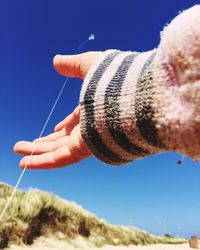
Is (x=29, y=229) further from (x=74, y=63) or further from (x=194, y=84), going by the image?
(x=194, y=84)

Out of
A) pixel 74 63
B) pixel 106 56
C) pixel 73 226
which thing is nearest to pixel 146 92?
pixel 106 56

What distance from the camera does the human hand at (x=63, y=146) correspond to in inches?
62.1

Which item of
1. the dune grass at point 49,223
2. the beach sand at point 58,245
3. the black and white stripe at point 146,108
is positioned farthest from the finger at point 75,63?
the beach sand at point 58,245

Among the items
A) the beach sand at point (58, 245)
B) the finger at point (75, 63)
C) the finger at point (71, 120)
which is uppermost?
the beach sand at point (58, 245)

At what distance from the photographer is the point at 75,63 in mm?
1610

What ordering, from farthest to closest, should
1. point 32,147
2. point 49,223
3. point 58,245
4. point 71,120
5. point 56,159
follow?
point 49,223
point 58,245
point 71,120
point 32,147
point 56,159

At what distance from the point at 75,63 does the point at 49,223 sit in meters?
5.31

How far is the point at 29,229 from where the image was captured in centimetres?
596

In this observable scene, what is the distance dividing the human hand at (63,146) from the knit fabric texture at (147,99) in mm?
138

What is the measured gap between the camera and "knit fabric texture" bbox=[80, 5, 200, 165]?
3.35 feet

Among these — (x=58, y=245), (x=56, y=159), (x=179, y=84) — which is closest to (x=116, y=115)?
(x=179, y=84)

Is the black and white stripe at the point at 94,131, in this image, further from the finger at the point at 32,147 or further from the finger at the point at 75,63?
the finger at the point at 32,147

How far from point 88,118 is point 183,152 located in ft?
1.15

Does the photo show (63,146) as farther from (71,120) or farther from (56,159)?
(71,120)
